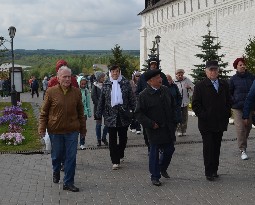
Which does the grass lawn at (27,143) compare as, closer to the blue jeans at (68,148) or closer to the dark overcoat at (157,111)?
the blue jeans at (68,148)

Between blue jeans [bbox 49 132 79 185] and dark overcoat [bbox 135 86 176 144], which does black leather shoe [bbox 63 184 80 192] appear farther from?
dark overcoat [bbox 135 86 176 144]

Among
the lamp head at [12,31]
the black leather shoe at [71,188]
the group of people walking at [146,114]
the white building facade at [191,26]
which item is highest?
the white building facade at [191,26]

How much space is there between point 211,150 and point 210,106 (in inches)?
28.9

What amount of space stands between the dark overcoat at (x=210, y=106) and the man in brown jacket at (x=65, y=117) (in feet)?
6.31

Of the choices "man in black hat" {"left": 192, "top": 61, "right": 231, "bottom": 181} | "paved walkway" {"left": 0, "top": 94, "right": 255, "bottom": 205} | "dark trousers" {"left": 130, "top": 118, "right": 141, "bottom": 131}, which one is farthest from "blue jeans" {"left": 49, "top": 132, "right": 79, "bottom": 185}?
"dark trousers" {"left": 130, "top": 118, "right": 141, "bottom": 131}

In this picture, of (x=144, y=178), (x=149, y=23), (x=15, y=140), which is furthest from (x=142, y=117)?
(x=149, y=23)

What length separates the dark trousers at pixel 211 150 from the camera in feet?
28.7

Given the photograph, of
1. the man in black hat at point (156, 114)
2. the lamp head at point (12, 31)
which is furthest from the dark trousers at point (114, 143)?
the lamp head at point (12, 31)

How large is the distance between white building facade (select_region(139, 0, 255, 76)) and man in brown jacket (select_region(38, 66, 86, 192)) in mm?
34926

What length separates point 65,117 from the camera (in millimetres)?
8102

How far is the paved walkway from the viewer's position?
761cm

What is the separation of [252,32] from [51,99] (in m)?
35.3

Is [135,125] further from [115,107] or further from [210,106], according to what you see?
[210,106]

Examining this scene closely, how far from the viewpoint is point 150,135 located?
8.54 meters
